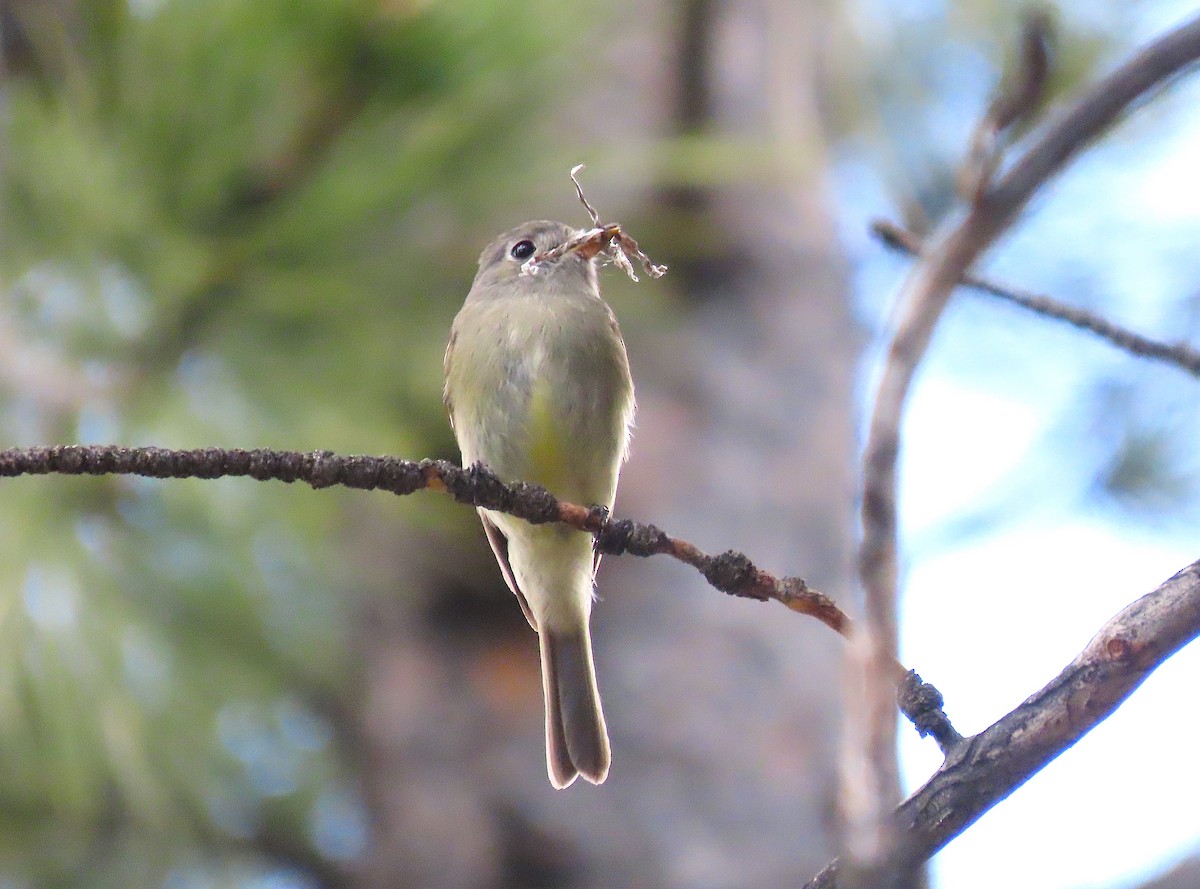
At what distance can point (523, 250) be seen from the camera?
2844 millimetres

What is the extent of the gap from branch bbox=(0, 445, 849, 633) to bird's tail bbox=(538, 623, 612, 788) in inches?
45.7

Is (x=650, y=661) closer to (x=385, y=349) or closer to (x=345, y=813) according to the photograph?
(x=385, y=349)

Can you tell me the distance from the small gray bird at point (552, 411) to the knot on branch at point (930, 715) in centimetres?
129

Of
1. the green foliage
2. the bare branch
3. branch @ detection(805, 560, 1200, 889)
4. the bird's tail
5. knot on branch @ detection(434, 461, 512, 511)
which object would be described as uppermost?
the green foliage

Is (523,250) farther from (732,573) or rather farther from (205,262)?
(732,573)

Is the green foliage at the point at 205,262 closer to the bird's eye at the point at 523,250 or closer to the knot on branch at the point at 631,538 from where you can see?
the bird's eye at the point at 523,250

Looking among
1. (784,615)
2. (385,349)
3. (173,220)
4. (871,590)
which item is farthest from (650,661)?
(871,590)

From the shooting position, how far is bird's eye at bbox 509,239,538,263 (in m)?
2.83

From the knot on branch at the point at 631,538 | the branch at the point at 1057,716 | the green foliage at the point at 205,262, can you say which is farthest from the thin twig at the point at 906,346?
the green foliage at the point at 205,262

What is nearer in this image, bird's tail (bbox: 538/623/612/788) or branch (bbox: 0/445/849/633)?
branch (bbox: 0/445/849/633)

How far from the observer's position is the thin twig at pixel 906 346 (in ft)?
2.30

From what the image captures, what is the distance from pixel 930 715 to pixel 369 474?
0.54 metres

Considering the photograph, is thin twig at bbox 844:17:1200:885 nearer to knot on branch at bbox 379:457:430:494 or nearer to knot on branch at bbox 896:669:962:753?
knot on branch at bbox 896:669:962:753

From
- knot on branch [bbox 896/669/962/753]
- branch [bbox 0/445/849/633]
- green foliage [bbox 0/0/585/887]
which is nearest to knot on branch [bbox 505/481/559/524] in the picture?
branch [bbox 0/445/849/633]
